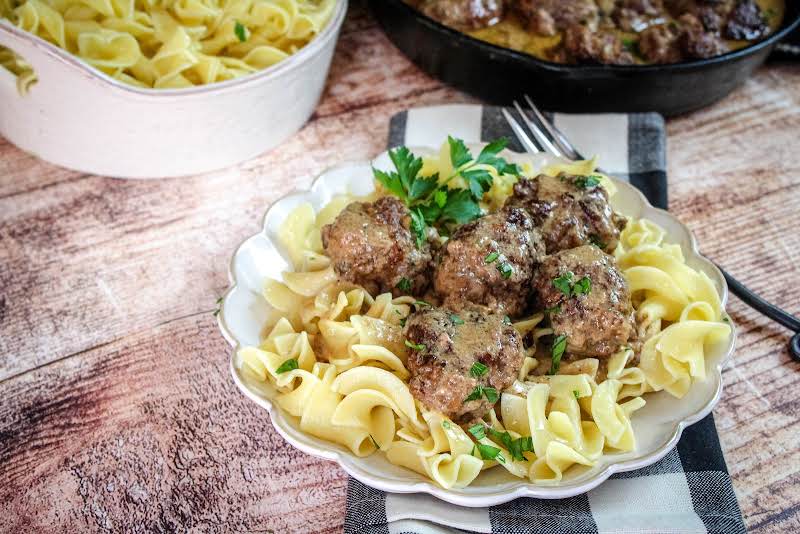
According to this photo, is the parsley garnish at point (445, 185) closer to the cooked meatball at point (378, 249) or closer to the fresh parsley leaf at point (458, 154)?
→ the fresh parsley leaf at point (458, 154)

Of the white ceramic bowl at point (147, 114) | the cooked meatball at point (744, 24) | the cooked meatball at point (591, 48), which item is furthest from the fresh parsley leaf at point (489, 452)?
the cooked meatball at point (744, 24)

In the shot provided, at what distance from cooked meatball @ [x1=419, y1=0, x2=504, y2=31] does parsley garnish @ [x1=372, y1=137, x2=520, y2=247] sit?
138cm

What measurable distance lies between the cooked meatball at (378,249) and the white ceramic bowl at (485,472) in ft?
1.01

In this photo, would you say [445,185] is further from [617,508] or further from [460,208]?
[617,508]

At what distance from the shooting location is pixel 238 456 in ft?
9.48

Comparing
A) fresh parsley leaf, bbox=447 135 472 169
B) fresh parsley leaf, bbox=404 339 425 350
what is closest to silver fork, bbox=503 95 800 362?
fresh parsley leaf, bbox=447 135 472 169

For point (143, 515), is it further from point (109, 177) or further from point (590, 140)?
point (590, 140)

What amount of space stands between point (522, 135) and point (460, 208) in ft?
3.23

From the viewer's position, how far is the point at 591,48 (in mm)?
4152

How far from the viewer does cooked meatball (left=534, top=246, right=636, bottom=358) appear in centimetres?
267

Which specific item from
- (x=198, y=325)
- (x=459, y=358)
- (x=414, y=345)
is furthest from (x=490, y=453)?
(x=198, y=325)

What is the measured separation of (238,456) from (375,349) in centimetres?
67

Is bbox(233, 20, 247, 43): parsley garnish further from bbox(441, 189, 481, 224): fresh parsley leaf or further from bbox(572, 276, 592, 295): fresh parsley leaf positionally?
bbox(572, 276, 592, 295): fresh parsley leaf

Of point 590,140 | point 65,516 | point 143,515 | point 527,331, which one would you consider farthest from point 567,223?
point 65,516
